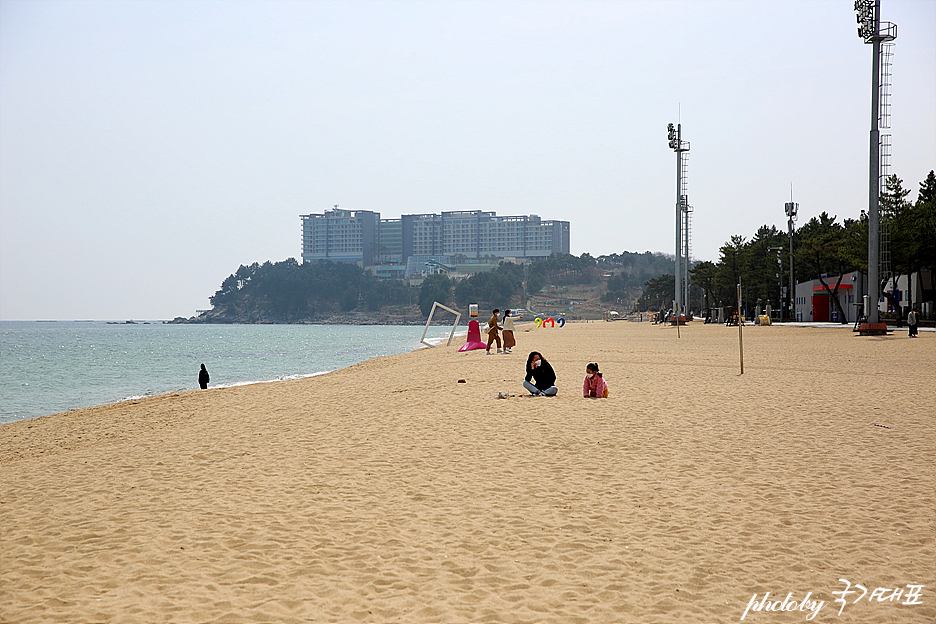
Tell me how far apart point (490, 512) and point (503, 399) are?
6.29 meters

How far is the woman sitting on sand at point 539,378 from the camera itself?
39.5 ft

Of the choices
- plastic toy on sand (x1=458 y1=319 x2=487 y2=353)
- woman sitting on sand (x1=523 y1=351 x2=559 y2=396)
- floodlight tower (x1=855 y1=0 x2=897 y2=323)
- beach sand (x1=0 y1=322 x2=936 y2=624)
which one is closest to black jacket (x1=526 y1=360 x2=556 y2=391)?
woman sitting on sand (x1=523 y1=351 x2=559 y2=396)

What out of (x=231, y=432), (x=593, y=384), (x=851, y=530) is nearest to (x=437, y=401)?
(x=593, y=384)

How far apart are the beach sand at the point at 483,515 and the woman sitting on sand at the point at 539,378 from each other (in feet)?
3.40

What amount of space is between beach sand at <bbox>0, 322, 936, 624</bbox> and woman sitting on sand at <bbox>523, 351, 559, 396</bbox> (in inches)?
40.8

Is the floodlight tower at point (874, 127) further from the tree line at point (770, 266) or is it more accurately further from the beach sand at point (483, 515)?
the beach sand at point (483, 515)

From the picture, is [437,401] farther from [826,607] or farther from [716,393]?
[826,607]

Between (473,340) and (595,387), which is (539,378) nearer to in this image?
(595,387)

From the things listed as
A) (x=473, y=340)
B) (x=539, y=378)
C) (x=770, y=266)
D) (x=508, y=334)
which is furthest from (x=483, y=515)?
(x=770, y=266)

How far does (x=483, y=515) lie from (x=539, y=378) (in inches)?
267

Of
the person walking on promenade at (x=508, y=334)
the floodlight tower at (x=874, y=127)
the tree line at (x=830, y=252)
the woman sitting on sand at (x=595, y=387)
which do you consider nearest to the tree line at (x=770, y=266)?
the tree line at (x=830, y=252)

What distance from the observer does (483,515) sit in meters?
5.46

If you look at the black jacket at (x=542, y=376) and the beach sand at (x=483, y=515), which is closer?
the beach sand at (x=483, y=515)

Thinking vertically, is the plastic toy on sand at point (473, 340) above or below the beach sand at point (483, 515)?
above
